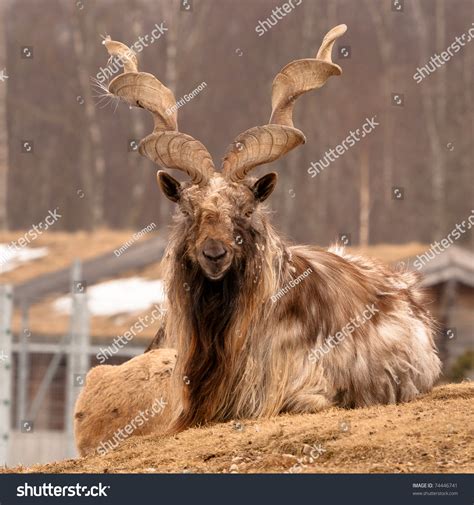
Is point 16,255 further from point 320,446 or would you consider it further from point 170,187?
point 320,446

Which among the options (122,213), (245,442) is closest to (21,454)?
(245,442)

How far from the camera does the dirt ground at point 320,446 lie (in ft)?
33.4

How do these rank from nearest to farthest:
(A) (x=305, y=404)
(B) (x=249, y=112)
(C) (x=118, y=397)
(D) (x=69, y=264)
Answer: (A) (x=305, y=404), (C) (x=118, y=397), (D) (x=69, y=264), (B) (x=249, y=112)

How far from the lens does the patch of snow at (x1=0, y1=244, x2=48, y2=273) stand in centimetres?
3208

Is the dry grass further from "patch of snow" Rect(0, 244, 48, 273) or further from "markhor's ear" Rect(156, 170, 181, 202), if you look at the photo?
"markhor's ear" Rect(156, 170, 181, 202)

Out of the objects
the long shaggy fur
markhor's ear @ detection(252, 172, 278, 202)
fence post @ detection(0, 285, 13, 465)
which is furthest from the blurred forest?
markhor's ear @ detection(252, 172, 278, 202)

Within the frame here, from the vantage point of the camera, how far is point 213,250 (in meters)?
11.8

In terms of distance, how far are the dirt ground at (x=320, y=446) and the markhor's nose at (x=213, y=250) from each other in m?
1.32

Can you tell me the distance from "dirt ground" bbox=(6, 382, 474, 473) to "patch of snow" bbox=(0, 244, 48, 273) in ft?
67.1

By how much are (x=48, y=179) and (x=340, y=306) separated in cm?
3135

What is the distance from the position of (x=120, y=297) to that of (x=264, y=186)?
15582 millimetres

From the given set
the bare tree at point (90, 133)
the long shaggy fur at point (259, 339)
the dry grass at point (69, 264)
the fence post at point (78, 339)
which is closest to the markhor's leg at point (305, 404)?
the long shaggy fur at point (259, 339)

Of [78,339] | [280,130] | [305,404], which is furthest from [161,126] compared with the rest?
[78,339]

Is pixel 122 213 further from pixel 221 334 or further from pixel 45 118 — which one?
pixel 221 334
